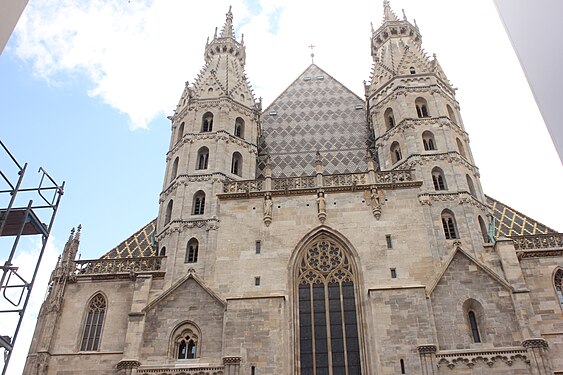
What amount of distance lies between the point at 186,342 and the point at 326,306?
14.4 feet

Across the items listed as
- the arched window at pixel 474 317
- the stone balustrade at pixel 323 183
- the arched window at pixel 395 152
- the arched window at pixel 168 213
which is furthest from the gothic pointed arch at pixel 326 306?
the arched window at pixel 168 213

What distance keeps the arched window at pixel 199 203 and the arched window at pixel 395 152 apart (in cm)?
753

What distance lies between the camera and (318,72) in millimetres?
29156

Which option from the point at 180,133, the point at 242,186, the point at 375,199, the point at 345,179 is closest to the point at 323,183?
the point at 345,179

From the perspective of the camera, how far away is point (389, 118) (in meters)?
22.6

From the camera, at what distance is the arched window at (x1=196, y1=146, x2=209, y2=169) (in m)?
20.9

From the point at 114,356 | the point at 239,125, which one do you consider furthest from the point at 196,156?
the point at 114,356

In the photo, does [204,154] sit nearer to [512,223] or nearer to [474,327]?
[474,327]

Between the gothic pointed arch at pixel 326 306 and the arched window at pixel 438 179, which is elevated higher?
the arched window at pixel 438 179

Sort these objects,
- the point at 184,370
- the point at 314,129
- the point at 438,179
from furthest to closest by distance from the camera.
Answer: the point at 314,129
the point at 438,179
the point at 184,370

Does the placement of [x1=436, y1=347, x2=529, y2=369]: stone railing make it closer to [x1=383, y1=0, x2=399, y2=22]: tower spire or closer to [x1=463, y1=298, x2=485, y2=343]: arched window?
[x1=463, y1=298, x2=485, y2=343]: arched window

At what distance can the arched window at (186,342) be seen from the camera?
16.0m

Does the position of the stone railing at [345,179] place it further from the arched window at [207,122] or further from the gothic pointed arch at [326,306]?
the arched window at [207,122]

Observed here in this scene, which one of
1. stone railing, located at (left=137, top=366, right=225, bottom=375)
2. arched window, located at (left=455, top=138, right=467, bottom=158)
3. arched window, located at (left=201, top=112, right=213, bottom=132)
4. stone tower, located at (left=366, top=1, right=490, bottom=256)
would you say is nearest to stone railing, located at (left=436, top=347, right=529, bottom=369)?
stone tower, located at (left=366, top=1, right=490, bottom=256)
